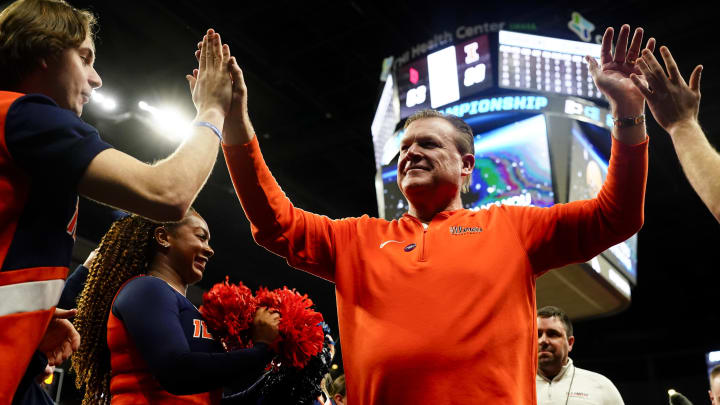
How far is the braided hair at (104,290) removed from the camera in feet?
8.34

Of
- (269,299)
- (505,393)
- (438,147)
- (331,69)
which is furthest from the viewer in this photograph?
(331,69)

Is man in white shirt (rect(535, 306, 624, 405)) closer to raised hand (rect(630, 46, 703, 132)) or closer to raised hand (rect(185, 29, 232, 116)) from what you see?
raised hand (rect(630, 46, 703, 132))

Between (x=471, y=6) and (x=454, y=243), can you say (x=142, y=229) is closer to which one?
(x=454, y=243)

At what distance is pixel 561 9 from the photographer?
8445 mm

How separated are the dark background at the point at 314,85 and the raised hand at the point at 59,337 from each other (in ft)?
22.0

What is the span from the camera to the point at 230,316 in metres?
2.55

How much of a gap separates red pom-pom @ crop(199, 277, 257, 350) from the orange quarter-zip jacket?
0.45 m

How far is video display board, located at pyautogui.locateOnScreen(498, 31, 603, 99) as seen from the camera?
7.57m

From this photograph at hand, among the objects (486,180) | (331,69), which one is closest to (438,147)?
(486,180)

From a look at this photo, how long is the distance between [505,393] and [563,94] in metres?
6.24

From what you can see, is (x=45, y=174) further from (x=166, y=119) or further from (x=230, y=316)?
(x=166, y=119)

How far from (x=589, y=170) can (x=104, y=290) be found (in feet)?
21.1

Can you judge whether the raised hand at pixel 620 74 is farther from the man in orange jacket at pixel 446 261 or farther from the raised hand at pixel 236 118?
the raised hand at pixel 236 118

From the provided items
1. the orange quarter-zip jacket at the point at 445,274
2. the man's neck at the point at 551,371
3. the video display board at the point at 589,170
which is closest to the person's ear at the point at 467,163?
the orange quarter-zip jacket at the point at 445,274
